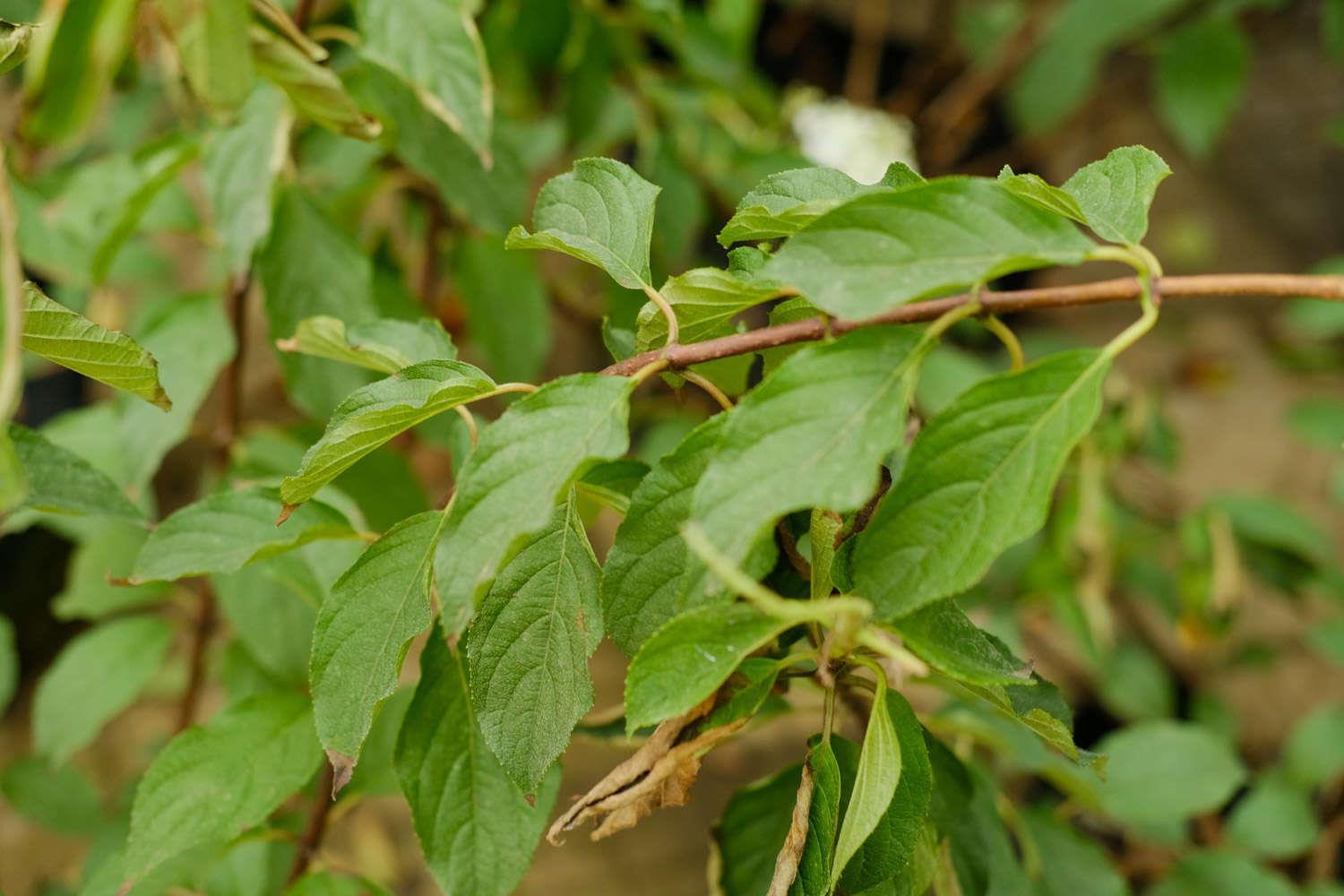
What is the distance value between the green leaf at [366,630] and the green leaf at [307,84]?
0.34 m

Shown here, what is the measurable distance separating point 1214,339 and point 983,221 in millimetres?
2384

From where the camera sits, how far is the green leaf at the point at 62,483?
2.26ft

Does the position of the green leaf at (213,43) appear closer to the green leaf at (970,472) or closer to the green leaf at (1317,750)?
the green leaf at (970,472)

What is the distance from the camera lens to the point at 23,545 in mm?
1977

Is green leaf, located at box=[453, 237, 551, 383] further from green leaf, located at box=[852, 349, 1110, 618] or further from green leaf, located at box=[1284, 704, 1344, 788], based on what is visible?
green leaf, located at box=[1284, 704, 1344, 788]

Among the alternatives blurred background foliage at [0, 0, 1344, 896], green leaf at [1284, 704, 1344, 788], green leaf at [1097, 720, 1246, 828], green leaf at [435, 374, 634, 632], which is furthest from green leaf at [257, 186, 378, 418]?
green leaf at [1284, 704, 1344, 788]

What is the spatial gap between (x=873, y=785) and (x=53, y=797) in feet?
4.22

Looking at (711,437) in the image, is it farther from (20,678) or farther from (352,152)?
(20,678)

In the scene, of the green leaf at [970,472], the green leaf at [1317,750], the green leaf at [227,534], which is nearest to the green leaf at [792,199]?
the green leaf at [970,472]

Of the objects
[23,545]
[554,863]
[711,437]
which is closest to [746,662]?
[711,437]

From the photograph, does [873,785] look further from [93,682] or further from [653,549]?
[93,682]

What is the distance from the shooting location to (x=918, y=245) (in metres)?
0.50

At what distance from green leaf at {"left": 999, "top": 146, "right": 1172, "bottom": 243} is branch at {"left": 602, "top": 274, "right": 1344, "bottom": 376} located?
35 millimetres

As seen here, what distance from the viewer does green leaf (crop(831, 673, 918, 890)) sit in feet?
1.72
